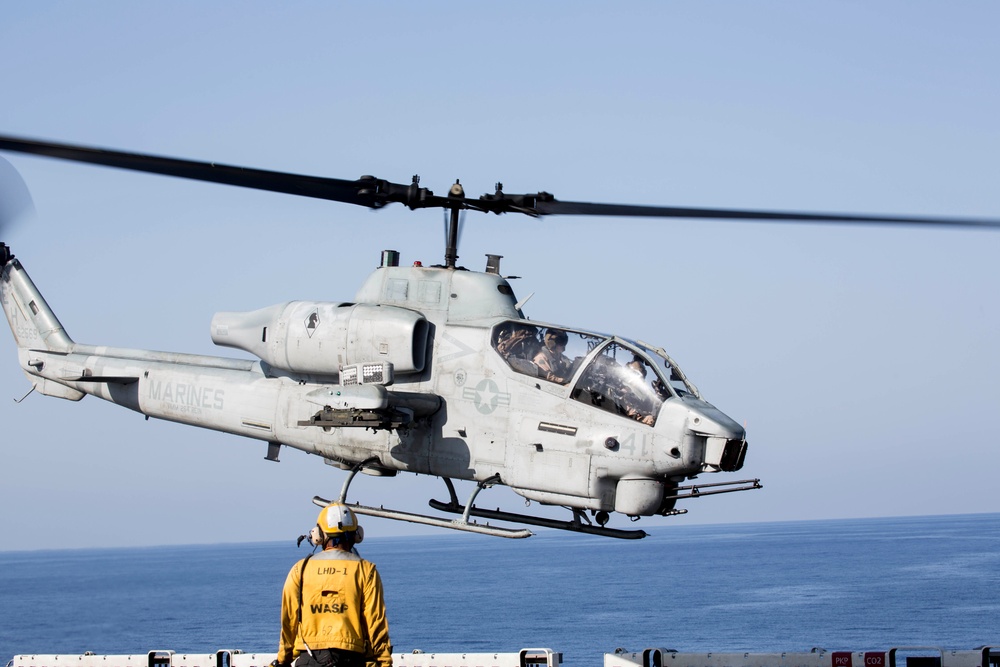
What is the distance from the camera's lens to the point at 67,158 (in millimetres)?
8297

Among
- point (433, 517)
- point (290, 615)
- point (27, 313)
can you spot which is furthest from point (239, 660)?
point (290, 615)

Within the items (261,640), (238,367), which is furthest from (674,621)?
(238,367)

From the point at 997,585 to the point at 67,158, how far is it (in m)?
71.0

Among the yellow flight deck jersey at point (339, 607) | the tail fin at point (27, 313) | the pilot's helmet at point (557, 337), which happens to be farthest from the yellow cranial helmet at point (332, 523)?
the tail fin at point (27, 313)

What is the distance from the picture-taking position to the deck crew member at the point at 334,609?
566cm

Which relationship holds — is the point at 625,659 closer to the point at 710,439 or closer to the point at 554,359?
the point at 710,439

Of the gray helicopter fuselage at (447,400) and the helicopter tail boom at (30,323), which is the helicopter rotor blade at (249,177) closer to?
the gray helicopter fuselage at (447,400)

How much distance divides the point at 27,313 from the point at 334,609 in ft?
A: 37.3

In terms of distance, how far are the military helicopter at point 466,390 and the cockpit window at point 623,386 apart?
0.05ft

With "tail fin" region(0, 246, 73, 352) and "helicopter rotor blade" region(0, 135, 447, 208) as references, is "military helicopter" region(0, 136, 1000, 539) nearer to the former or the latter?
"helicopter rotor blade" region(0, 135, 447, 208)

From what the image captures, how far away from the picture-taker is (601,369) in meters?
10.5

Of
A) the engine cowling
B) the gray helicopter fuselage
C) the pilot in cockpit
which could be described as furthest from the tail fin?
the pilot in cockpit

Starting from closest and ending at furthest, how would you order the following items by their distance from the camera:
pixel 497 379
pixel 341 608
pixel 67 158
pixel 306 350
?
pixel 341 608 → pixel 67 158 → pixel 497 379 → pixel 306 350

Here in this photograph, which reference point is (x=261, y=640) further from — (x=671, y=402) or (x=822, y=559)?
(x=822, y=559)
